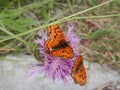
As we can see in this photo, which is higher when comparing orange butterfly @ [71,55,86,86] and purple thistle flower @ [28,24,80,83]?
orange butterfly @ [71,55,86,86]

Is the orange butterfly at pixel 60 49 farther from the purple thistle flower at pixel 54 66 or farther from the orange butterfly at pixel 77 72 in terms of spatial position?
the purple thistle flower at pixel 54 66

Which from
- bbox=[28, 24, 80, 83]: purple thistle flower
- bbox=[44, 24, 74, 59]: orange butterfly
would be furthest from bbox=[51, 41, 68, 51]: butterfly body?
bbox=[28, 24, 80, 83]: purple thistle flower

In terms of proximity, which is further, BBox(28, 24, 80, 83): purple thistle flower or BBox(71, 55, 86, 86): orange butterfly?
BBox(28, 24, 80, 83): purple thistle flower

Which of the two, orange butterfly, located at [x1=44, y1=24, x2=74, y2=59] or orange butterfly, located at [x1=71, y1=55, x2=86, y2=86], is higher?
orange butterfly, located at [x1=44, y1=24, x2=74, y2=59]

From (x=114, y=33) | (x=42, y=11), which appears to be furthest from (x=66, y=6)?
(x=114, y=33)

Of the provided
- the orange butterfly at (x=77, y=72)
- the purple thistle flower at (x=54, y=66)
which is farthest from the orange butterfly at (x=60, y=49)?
the purple thistle flower at (x=54, y=66)

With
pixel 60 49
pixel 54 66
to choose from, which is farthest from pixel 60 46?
pixel 54 66

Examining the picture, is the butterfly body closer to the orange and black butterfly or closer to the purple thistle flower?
the orange and black butterfly

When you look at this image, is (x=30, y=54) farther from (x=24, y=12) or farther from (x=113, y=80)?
(x=113, y=80)

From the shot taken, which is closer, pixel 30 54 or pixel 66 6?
pixel 30 54

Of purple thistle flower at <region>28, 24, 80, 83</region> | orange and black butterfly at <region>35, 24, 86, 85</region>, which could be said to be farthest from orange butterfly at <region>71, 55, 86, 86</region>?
purple thistle flower at <region>28, 24, 80, 83</region>

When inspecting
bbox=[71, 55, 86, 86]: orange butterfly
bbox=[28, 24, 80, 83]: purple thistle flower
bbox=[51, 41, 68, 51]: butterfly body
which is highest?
bbox=[51, 41, 68, 51]: butterfly body
